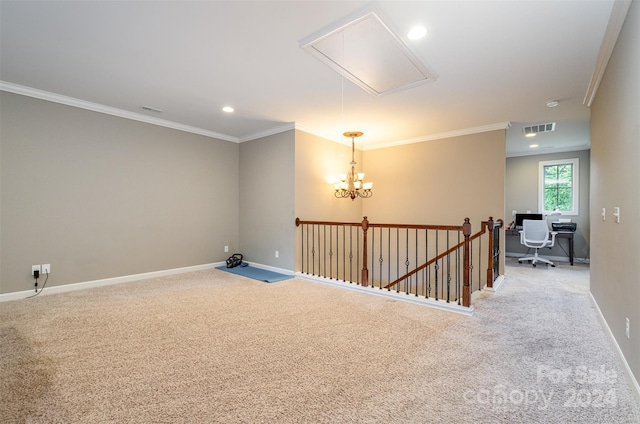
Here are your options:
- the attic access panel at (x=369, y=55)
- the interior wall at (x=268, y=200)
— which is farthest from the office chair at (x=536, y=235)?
the interior wall at (x=268, y=200)

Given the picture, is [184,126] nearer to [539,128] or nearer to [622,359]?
[622,359]

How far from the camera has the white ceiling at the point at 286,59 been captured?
214 cm

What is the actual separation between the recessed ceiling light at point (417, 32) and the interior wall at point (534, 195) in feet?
20.4

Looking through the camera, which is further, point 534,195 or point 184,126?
point 534,195

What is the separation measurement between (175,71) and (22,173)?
7.96ft

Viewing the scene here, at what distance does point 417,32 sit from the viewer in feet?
7.74

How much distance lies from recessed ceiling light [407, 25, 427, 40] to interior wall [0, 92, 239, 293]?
4.20 m

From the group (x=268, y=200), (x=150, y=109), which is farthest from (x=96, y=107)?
(x=268, y=200)

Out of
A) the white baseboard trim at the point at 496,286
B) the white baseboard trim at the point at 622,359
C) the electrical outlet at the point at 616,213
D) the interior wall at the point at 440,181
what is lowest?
the white baseboard trim at the point at 496,286

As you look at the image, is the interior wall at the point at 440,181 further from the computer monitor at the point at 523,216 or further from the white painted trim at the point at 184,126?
the computer monitor at the point at 523,216

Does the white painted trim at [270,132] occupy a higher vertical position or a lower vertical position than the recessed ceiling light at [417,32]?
lower

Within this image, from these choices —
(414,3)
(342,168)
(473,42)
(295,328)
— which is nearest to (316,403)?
(295,328)

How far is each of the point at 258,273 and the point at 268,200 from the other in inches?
53.0

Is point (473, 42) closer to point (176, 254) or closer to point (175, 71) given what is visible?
point (175, 71)
